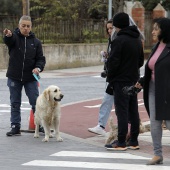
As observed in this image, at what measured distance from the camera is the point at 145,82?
8555 millimetres

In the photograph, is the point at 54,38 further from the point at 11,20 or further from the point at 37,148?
the point at 37,148

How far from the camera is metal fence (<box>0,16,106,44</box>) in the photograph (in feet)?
96.3

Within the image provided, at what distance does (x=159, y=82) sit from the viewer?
8.33m

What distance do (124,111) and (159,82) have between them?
1332 mm

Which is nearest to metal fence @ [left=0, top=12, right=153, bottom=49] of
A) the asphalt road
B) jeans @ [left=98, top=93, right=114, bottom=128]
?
the asphalt road

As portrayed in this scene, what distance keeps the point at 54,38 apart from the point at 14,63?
19565 millimetres

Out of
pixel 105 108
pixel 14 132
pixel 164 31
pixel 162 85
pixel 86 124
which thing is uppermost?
pixel 164 31

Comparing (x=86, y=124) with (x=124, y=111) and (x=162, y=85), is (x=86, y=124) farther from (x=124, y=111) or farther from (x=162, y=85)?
(x=162, y=85)

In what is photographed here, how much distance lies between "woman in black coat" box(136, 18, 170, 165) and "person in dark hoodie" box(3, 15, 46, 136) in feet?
9.50

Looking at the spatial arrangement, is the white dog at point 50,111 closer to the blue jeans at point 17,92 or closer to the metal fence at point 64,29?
the blue jeans at point 17,92

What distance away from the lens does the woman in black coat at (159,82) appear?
8312 mm

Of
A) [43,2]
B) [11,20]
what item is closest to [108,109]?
[11,20]

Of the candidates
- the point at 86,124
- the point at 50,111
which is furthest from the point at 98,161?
the point at 86,124

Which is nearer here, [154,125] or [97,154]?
[154,125]
